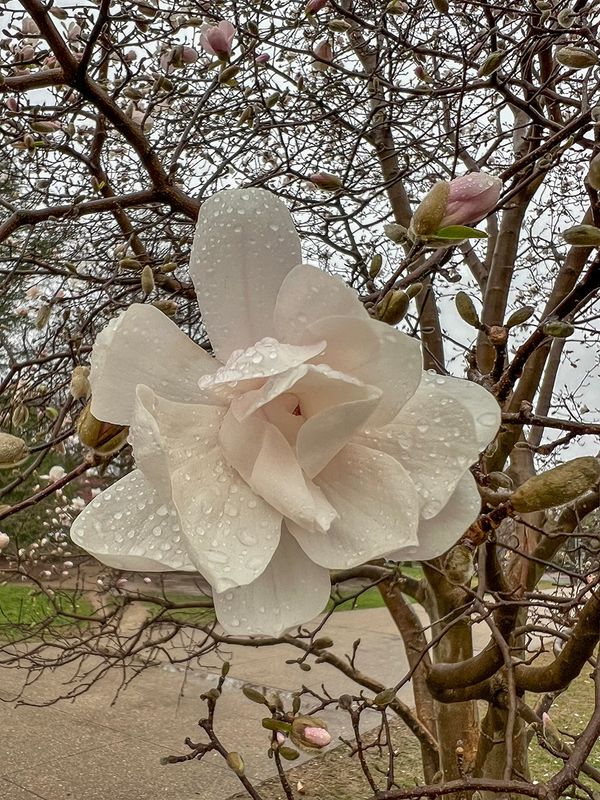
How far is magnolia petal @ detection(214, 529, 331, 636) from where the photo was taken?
0.33 m

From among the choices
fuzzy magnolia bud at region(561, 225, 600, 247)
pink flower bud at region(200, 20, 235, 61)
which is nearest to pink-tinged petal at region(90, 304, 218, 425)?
fuzzy magnolia bud at region(561, 225, 600, 247)

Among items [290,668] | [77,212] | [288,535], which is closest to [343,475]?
[288,535]

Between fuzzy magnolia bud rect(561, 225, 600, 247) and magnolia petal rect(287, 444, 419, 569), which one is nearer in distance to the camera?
magnolia petal rect(287, 444, 419, 569)

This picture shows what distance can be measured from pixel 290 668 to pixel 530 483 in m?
5.52

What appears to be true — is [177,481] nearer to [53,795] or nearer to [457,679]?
[457,679]

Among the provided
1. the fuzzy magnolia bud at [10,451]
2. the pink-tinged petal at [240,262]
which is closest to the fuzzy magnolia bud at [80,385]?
the fuzzy magnolia bud at [10,451]

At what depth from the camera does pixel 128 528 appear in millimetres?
330

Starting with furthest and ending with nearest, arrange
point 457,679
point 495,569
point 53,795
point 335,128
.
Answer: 1. point 53,795
2. point 335,128
3. point 457,679
4. point 495,569

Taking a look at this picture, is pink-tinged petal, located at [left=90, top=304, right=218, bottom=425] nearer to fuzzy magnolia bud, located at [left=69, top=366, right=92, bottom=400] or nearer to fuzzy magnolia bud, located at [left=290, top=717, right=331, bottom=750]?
fuzzy magnolia bud, located at [left=69, top=366, right=92, bottom=400]

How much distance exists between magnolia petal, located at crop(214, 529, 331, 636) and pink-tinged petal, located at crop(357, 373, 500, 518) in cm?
A: 6

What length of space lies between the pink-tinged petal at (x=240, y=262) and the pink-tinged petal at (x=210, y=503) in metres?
0.05

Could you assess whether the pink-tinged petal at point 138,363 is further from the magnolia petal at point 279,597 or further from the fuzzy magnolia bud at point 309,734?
the fuzzy magnolia bud at point 309,734

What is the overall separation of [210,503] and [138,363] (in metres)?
0.08

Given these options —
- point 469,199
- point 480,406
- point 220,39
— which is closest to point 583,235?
point 469,199
